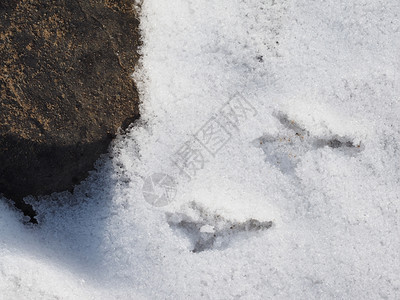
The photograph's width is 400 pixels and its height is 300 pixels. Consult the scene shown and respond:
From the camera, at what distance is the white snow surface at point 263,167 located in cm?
164

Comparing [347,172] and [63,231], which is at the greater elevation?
[347,172]

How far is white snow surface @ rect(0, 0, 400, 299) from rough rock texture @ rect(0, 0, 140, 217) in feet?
0.34

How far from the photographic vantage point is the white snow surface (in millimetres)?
1643

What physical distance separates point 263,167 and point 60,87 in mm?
1015

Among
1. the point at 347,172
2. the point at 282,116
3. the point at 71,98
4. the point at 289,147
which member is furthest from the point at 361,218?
the point at 71,98

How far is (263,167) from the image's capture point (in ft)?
5.44

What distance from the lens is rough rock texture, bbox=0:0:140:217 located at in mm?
1657

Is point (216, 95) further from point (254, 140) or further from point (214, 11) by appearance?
point (214, 11)

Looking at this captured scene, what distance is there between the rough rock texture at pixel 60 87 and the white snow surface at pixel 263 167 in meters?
0.10

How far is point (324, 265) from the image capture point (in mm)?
1649

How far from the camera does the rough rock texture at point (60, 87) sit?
1.66m

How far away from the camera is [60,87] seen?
1677 mm

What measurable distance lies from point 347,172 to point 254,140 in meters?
0.45

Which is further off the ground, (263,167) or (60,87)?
(263,167)
